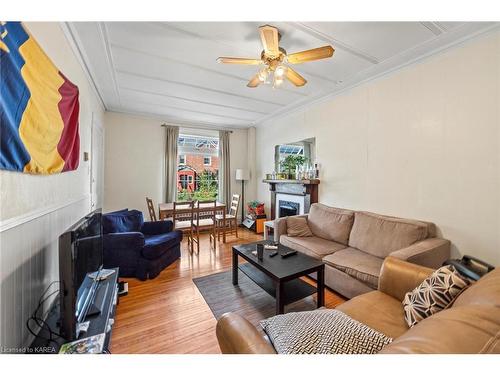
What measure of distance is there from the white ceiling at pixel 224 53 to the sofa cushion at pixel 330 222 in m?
1.83

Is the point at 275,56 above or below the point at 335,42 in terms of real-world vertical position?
below

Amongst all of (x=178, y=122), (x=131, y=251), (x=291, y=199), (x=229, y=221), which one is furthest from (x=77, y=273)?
(x=178, y=122)

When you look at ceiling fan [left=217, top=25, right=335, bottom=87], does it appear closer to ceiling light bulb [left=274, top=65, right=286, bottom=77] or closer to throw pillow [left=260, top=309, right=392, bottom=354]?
ceiling light bulb [left=274, top=65, right=286, bottom=77]

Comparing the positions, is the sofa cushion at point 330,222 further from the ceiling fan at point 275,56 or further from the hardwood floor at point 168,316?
the ceiling fan at point 275,56

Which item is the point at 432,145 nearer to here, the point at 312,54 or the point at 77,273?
the point at 312,54

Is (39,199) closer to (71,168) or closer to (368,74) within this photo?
(71,168)

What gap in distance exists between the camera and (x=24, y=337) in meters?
1.29

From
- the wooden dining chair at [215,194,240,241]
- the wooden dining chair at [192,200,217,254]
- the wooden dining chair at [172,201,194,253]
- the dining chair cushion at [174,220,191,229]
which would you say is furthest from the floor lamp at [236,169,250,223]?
the dining chair cushion at [174,220,191,229]

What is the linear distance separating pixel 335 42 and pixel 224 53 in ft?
3.67

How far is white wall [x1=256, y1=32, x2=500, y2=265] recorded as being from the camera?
1917 mm

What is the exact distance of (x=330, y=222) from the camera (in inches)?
119

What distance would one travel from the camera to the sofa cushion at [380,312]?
124 centimetres

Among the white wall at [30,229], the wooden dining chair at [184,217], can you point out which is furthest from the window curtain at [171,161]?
the white wall at [30,229]

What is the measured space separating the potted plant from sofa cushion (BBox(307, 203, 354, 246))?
94 cm
